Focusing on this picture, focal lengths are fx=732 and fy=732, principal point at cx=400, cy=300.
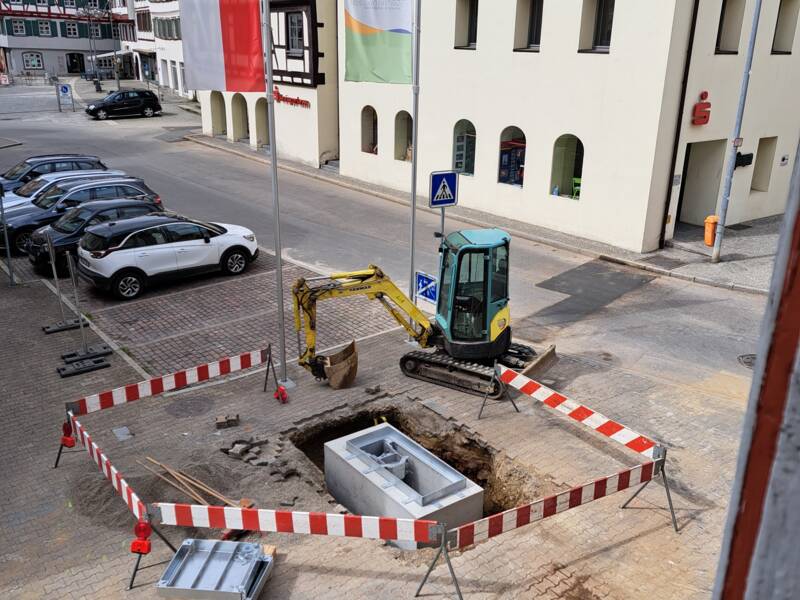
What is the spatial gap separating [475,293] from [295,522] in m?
5.39

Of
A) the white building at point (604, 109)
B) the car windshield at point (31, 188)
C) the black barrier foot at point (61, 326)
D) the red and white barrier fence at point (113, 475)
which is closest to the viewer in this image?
the red and white barrier fence at point (113, 475)

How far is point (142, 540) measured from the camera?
24.3ft

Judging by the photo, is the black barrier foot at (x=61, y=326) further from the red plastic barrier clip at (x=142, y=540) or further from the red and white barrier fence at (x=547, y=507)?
the red and white barrier fence at (x=547, y=507)

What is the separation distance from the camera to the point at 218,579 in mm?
7152

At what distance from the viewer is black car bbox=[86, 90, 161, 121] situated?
45.2 m

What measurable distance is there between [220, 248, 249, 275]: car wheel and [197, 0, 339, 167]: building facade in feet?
46.5

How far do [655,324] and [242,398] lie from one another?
840cm

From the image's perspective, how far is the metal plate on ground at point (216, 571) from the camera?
7039mm

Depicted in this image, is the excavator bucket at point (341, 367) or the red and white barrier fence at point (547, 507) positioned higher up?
the red and white barrier fence at point (547, 507)

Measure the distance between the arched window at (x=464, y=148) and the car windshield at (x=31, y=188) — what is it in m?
12.9

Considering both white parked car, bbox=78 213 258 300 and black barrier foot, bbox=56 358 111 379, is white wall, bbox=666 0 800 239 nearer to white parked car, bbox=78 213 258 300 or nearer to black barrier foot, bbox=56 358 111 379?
white parked car, bbox=78 213 258 300

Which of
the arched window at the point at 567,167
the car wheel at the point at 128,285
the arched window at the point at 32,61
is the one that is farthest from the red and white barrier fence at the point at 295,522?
the arched window at the point at 32,61

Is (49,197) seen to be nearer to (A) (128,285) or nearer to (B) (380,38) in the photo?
(A) (128,285)

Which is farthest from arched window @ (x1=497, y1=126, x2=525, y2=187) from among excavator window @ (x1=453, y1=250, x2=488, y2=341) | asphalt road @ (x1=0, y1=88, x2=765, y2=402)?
excavator window @ (x1=453, y1=250, x2=488, y2=341)
